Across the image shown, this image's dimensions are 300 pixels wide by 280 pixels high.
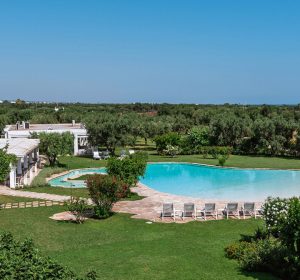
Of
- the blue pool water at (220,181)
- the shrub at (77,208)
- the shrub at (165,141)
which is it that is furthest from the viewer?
the shrub at (165,141)

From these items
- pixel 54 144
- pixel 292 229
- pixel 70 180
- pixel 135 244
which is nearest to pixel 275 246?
pixel 292 229

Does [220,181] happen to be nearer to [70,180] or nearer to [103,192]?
[70,180]

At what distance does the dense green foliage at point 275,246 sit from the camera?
10703 mm

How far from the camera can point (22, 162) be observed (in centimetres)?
3038

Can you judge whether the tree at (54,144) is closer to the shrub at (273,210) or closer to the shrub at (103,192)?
the shrub at (103,192)

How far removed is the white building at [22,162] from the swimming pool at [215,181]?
1.98 metres

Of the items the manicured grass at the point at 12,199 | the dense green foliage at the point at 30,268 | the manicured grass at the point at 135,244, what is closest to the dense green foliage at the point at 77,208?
the manicured grass at the point at 135,244

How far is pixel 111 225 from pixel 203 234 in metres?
3.94

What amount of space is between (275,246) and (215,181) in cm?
2074

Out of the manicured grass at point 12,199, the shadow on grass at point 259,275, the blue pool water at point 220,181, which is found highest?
the shadow on grass at point 259,275

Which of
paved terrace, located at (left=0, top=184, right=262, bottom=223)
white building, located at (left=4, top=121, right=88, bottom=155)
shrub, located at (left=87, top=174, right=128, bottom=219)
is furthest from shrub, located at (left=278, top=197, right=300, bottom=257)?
white building, located at (left=4, top=121, right=88, bottom=155)

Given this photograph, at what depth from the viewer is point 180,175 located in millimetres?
36219

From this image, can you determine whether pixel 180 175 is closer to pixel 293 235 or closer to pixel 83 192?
pixel 83 192

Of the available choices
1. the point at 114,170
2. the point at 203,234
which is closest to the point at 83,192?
the point at 114,170
